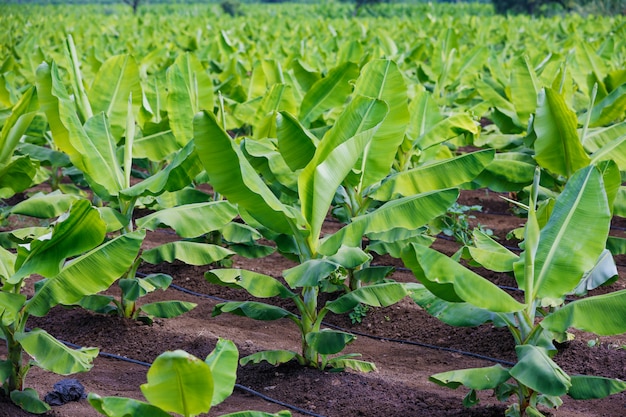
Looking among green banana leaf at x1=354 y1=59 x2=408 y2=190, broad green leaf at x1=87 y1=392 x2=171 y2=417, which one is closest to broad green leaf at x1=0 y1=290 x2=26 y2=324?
broad green leaf at x1=87 y1=392 x2=171 y2=417

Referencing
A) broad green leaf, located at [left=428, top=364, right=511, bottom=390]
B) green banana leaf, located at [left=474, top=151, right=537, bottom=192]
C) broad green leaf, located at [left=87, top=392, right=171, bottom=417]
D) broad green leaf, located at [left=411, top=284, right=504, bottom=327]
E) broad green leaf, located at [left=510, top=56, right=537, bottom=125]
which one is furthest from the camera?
broad green leaf, located at [left=510, top=56, right=537, bottom=125]

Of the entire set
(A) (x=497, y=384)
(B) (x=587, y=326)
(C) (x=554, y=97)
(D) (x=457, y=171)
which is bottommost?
(A) (x=497, y=384)

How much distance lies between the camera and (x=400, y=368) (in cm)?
407

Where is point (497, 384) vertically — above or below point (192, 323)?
above

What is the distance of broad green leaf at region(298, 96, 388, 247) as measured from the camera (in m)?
3.27

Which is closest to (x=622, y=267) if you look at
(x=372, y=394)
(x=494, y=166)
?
(x=494, y=166)

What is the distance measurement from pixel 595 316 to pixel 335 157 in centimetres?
119

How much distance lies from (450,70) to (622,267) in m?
3.60

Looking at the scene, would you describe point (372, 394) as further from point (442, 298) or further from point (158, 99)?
point (158, 99)

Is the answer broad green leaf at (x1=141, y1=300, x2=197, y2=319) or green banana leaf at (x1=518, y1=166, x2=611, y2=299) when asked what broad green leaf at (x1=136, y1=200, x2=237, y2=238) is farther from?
green banana leaf at (x1=518, y1=166, x2=611, y2=299)

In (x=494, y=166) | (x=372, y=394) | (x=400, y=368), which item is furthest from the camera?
(x=494, y=166)

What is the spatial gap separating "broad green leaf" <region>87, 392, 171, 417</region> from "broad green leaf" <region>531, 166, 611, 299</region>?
1453 millimetres

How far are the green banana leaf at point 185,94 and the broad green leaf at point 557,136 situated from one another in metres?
1.93

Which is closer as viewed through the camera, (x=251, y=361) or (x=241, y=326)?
(x=251, y=361)
